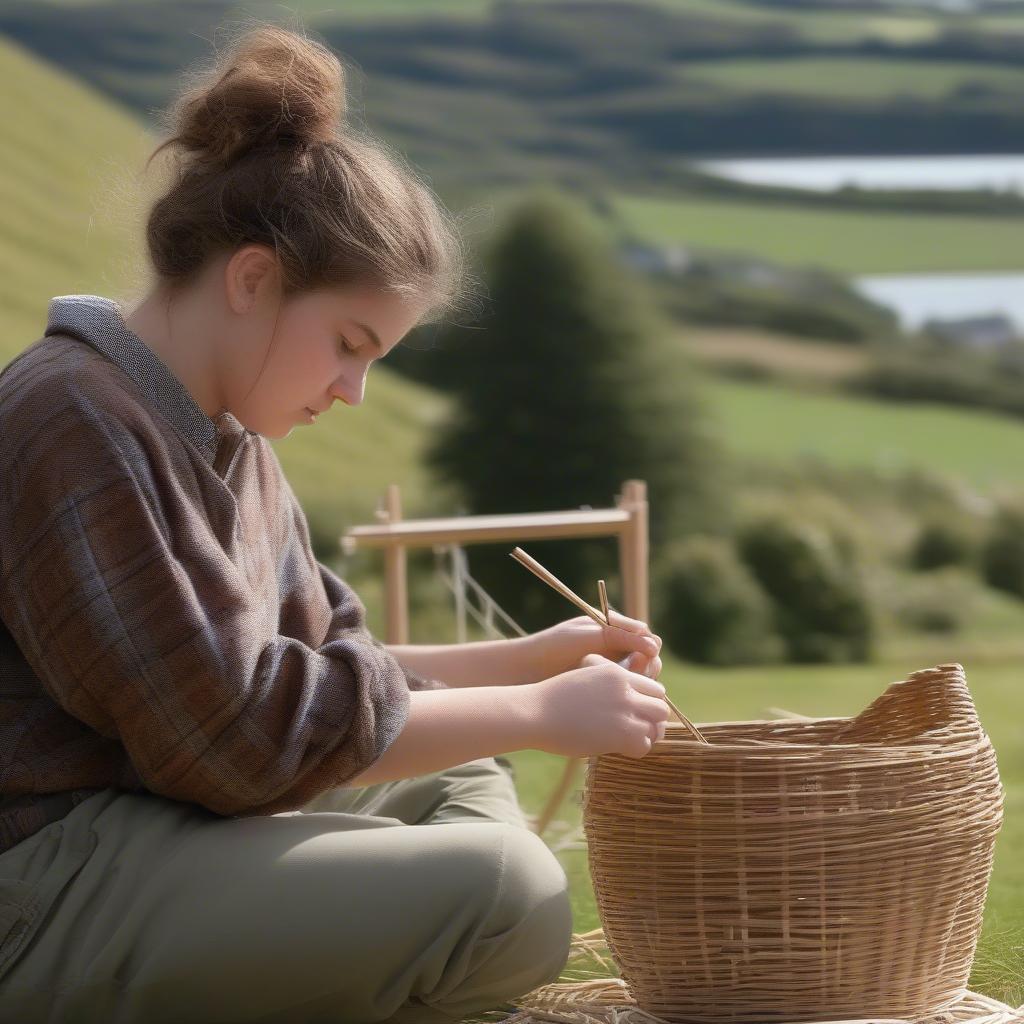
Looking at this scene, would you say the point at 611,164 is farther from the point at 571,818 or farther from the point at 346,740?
the point at 346,740

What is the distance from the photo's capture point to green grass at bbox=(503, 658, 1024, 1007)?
68.7 inches

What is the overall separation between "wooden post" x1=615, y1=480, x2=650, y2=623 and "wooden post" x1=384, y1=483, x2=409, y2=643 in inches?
14.6

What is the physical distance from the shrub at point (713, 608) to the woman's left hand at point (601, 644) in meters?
2.74

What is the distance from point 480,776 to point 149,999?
0.55m

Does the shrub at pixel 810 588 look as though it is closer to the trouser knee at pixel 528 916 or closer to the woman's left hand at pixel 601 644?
the woman's left hand at pixel 601 644

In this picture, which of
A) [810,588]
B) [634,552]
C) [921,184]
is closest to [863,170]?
[921,184]

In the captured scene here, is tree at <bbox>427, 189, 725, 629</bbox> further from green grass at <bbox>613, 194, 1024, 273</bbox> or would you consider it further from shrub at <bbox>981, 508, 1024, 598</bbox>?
green grass at <bbox>613, 194, 1024, 273</bbox>

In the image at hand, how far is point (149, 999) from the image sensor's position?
4.16ft

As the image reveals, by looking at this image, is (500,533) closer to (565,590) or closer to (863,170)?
(565,590)

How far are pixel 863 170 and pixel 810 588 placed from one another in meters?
2.27

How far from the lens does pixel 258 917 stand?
127 centimetres

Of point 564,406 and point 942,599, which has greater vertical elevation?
point 564,406

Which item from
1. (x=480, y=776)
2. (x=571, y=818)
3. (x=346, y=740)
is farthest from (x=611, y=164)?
(x=346, y=740)

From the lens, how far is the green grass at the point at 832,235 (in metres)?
5.88
